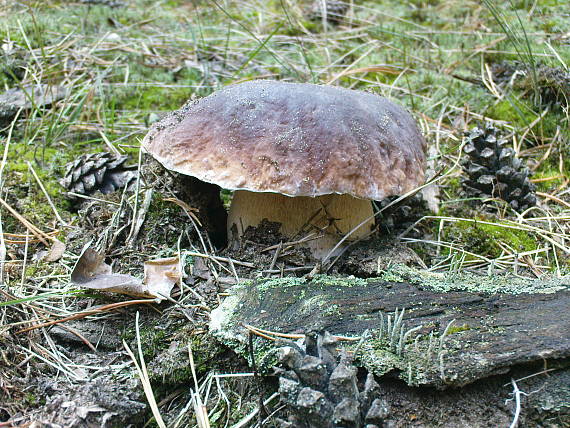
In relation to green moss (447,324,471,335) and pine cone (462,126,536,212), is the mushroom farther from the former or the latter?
pine cone (462,126,536,212)

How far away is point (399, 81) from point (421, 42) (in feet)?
2.60

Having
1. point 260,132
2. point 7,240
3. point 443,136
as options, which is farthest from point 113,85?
point 443,136

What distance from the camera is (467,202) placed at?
2.55 meters

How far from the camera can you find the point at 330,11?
15.4 ft

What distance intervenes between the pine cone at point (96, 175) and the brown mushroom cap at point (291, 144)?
570 millimetres

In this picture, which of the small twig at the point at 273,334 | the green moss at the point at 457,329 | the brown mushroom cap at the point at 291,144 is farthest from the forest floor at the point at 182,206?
the brown mushroom cap at the point at 291,144

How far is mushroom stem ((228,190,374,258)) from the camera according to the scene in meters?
1.92

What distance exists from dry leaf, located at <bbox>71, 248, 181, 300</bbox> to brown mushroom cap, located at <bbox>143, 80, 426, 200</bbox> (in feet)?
1.19

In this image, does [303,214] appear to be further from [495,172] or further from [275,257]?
[495,172]

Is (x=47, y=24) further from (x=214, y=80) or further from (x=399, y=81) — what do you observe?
(x=399, y=81)

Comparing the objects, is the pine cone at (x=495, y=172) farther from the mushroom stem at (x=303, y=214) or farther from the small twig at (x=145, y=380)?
the small twig at (x=145, y=380)

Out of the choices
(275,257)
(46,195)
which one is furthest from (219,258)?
(46,195)

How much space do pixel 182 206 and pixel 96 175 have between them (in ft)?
1.90

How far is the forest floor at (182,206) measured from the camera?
1.37 meters
